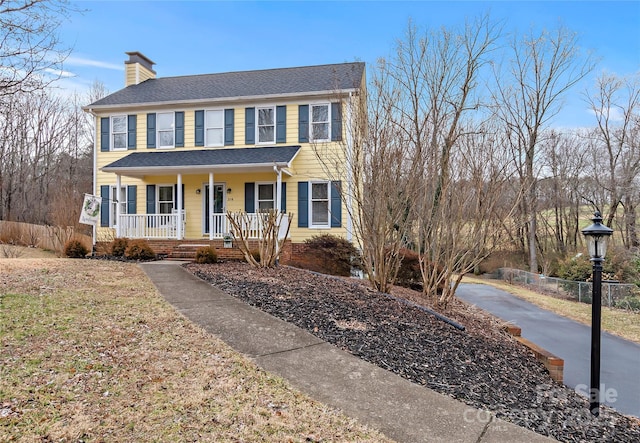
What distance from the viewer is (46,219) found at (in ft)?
77.9

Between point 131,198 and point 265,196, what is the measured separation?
17.5ft

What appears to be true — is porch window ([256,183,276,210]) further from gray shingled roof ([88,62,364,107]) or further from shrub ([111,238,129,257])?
shrub ([111,238,129,257])

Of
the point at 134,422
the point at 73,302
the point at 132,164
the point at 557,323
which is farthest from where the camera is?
the point at 132,164

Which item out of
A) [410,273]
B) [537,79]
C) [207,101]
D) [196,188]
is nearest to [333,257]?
[410,273]

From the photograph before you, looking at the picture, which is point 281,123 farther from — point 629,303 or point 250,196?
point 629,303

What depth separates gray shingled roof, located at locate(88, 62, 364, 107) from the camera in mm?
14703

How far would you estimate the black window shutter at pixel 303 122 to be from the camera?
1432 cm

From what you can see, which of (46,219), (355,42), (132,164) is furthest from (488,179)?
(46,219)

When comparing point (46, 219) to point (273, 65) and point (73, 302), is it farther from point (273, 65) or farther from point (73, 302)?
point (73, 302)

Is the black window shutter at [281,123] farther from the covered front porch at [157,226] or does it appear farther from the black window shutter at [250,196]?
the covered front porch at [157,226]

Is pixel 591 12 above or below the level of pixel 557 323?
above

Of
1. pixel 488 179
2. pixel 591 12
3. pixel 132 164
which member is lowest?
pixel 488 179

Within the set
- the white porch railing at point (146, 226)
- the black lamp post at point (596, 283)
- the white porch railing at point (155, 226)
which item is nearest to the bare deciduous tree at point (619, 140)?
the black lamp post at point (596, 283)

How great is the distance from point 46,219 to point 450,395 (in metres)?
26.4
